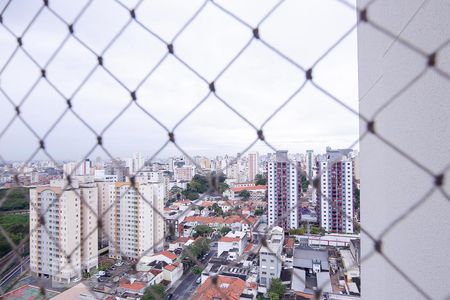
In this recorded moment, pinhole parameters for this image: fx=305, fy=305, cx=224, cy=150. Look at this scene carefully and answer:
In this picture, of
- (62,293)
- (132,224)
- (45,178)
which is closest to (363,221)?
(62,293)

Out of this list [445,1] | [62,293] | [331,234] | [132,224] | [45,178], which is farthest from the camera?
[331,234]

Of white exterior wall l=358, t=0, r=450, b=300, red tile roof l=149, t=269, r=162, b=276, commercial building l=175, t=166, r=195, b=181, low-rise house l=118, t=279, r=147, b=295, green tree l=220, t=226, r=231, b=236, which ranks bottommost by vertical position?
red tile roof l=149, t=269, r=162, b=276

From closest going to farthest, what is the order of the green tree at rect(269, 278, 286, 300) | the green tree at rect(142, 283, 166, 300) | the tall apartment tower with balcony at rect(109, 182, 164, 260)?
the green tree at rect(142, 283, 166, 300), the green tree at rect(269, 278, 286, 300), the tall apartment tower with balcony at rect(109, 182, 164, 260)

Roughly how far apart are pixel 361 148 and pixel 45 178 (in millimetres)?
1133

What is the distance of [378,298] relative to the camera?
22.7 inches

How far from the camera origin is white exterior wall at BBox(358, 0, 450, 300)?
0.42 m

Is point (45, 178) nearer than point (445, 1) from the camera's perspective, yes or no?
No

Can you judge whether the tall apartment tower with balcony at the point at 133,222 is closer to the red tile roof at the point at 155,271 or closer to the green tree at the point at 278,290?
the red tile roof at the point at 155,271

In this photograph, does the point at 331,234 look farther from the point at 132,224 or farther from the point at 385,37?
the point at 385,37

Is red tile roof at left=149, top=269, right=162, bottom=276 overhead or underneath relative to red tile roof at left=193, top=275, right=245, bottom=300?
underneath

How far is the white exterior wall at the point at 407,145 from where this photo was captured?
0.42m

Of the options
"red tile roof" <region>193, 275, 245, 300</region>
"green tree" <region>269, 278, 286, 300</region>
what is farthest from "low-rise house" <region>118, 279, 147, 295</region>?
"green tree" <region>269, 278, 286, 300</region>

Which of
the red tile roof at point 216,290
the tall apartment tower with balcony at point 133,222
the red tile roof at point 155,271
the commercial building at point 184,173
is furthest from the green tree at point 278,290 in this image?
the commercial building at point 184,173

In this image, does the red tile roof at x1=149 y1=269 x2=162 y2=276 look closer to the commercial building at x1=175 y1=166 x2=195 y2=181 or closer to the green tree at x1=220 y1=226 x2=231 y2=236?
the green tree at x1=220 y1=226 x2=231 y2=236
